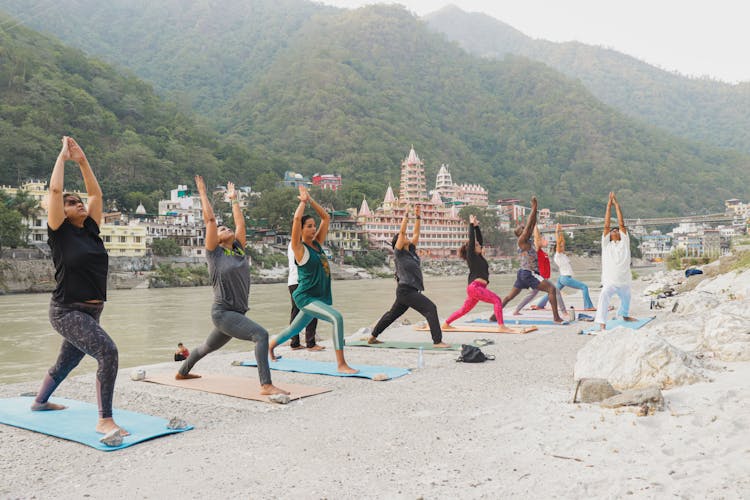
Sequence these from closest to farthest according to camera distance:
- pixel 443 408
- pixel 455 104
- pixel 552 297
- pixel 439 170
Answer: pixel 443 408, pixel 552 297, pixel 439 170, pixel 455 104

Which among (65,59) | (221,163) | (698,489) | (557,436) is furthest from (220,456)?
(65,59)

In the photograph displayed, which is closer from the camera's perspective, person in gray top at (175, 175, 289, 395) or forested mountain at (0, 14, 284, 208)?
person in gray top at (175, 175, 289, 395)

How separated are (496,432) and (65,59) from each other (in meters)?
114

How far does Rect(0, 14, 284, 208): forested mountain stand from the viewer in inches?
2842

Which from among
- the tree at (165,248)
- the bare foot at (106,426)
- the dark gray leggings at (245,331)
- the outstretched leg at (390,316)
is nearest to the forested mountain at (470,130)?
the tree at (165,248)

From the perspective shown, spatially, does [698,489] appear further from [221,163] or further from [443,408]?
[221,163]

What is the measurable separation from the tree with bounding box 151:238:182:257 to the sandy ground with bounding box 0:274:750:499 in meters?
54.8

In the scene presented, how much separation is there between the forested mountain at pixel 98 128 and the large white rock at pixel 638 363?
73240mm

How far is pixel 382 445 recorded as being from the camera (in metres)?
3.94

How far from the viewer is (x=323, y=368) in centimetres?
668

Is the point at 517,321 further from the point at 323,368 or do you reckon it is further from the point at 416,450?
the point at 416,450

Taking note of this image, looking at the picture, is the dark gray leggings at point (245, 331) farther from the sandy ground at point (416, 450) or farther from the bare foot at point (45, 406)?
the bare foot at point (45, 406)

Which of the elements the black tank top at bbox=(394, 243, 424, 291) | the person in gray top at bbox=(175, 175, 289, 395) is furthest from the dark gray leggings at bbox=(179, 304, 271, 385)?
the black tank top at bbox=(394, 243, 424, 291)

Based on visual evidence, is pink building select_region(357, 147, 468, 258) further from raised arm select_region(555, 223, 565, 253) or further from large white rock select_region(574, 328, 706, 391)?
large white rock select_region(574, 328, 706, 391)
